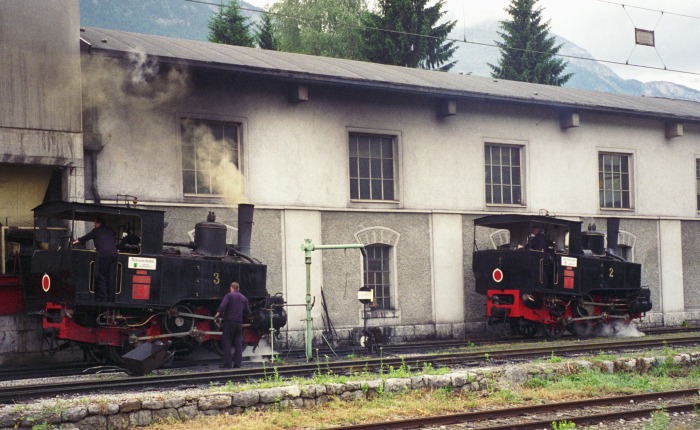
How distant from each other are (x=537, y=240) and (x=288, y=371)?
8294 mm

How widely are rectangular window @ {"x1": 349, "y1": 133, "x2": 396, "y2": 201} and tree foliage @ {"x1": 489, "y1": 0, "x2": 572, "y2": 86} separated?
2707 centimetres

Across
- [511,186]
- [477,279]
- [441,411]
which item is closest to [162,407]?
[441,411]

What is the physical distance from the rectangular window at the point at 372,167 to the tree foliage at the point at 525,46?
27074mm

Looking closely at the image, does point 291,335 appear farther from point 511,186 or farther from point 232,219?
point 511,186

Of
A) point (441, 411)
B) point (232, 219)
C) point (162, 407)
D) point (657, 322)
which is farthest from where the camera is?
point (657, 322)

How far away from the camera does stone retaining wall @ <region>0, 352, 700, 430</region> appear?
9164 millimetres

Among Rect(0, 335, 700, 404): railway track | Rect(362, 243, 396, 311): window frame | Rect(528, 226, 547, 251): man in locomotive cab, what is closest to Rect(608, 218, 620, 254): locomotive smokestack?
Rect(528, 226, 547, 251): man in locomotive cab

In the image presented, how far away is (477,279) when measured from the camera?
20.8 m

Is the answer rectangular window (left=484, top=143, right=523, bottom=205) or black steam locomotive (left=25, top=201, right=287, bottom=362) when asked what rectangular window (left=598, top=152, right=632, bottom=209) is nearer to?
rectangular window (left=484, top=143, right=523, bottom=205)

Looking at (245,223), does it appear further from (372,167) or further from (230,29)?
(230,29)

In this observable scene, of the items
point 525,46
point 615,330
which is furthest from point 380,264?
point 525,46

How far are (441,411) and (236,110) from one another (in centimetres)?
982

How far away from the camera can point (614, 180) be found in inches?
987

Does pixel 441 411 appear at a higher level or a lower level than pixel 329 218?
lower
